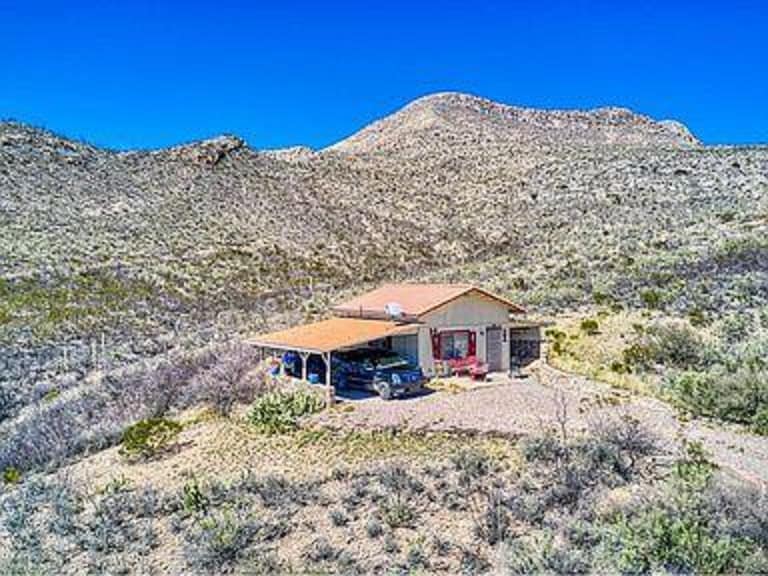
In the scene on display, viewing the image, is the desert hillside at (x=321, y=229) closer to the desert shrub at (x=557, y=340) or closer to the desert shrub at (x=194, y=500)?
the desert shrub at (x=557, y=340)

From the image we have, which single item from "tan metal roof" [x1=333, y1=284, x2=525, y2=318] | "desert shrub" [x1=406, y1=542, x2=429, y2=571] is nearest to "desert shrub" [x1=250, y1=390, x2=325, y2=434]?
"tan metal roof" [x1=333, y1=284, x2=525, y2=318]

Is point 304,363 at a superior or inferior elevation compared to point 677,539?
superior

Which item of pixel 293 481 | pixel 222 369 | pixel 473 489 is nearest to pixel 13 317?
pixel 222 369

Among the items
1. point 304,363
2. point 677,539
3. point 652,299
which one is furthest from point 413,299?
point 677,539

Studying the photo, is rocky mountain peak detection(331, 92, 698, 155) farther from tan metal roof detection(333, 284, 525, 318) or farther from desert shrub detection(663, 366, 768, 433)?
desert shrub detection(663, 366, 768, 433)

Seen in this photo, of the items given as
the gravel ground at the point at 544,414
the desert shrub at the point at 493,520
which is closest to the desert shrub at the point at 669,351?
the gravel ground at the point at 544,414

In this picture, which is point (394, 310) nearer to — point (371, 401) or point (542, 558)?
point (371, 401)
